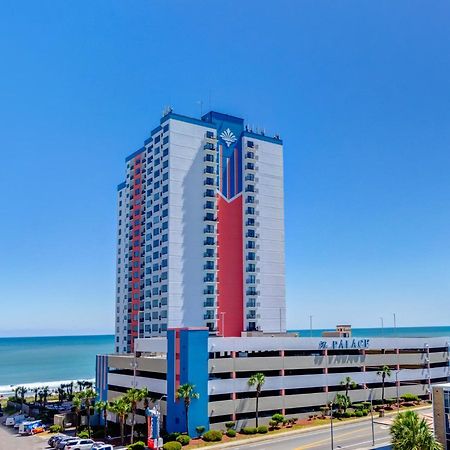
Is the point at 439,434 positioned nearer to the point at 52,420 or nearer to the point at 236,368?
the point at 236,368

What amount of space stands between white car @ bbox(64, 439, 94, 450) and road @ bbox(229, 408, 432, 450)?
70.4 ft

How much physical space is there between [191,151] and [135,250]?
32.2 metres

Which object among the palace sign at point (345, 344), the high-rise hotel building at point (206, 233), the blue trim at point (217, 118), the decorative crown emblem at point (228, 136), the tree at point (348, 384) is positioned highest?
the blue trim at point (217, 118)

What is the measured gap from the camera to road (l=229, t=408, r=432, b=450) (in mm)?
73125

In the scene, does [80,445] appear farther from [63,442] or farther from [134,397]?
[134,397]

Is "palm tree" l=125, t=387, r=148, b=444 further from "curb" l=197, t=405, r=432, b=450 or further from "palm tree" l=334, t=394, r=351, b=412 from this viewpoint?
"palm tree" l=334, t=394, r=351, b=412

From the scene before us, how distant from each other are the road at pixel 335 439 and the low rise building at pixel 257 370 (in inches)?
362

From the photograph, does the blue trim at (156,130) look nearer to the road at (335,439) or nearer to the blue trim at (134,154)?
the blue trim at (134,154)

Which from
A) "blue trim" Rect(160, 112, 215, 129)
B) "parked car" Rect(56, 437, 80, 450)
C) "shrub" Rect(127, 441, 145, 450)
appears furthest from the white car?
"blue trim" Rect(160, 112, 215, 129)

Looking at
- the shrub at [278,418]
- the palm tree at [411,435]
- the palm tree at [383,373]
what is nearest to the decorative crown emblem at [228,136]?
the palm tree at [383,373]

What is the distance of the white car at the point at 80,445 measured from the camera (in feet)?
247

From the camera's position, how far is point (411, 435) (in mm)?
50812

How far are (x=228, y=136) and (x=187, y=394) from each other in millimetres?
70329

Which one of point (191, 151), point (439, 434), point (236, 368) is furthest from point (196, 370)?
point (191, 151)
